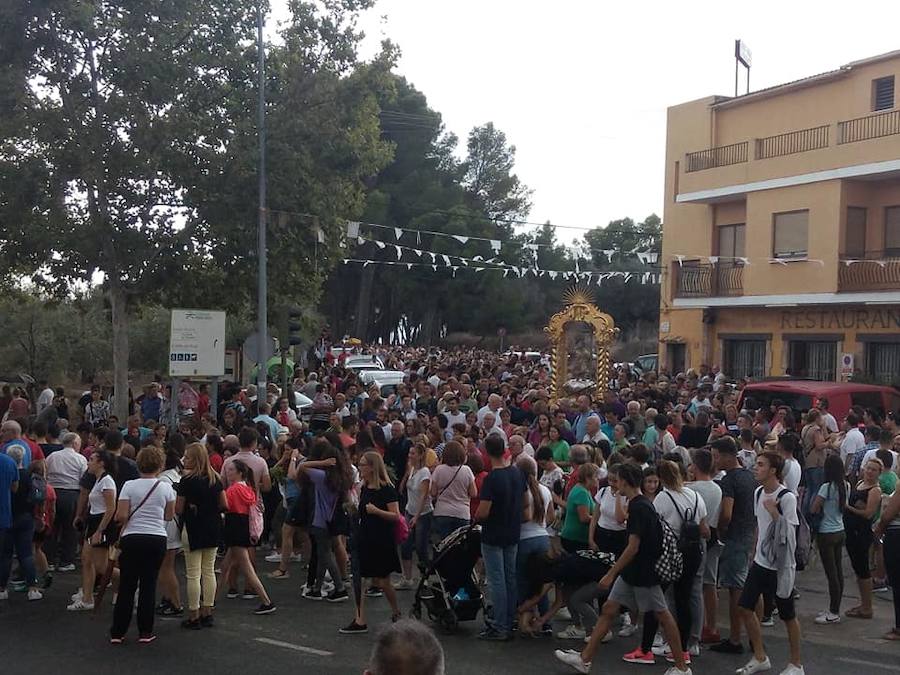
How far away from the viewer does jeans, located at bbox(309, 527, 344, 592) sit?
9.99m

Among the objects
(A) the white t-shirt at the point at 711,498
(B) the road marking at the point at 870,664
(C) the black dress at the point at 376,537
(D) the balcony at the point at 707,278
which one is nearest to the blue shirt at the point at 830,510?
(B) the road marking at the point at 870,664

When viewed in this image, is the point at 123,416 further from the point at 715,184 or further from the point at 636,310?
the point at 636,310

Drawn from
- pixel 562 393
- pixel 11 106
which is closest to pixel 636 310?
pixel 562 393

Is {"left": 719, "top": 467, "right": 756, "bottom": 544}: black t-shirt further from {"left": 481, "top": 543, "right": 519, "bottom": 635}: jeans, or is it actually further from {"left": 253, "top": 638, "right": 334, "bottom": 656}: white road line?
{"left": 253, "top": 638, "right": 334, "bottom": 656}: white road line

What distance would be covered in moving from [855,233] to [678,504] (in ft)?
70.7

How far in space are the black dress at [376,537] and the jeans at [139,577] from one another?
5.37ft

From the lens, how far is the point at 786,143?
93.6ft

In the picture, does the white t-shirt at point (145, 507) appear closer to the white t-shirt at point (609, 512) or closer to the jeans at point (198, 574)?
the jeans at point (198, 574)

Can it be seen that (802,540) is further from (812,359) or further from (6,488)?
(812,359)

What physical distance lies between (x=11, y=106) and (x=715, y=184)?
19387mm

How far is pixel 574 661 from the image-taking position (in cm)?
771

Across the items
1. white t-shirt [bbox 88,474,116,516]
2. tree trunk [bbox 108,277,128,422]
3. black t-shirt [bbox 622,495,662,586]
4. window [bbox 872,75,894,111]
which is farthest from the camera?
window [bbox 872,75,894,111]

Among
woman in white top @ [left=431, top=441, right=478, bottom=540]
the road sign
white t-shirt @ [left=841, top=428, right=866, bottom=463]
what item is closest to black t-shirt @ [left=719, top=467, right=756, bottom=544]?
woman in white top @ [left=431, top=441, right=478, bottom=540]

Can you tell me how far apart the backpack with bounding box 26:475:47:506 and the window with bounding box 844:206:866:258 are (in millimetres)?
22273
